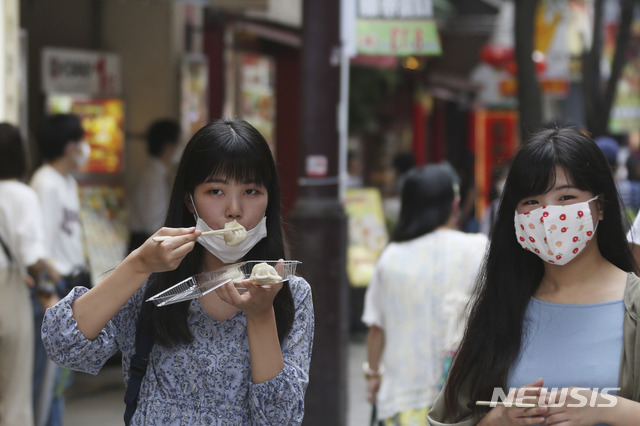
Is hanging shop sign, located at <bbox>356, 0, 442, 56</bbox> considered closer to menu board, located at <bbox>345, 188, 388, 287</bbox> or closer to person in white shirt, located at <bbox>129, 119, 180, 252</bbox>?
person in white shirt, located at <bbox>129, 119, 180, 252</bbox>

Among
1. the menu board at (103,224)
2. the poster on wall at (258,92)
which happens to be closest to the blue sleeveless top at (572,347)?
the menu board at (103,224)

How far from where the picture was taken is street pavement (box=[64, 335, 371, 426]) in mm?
8203

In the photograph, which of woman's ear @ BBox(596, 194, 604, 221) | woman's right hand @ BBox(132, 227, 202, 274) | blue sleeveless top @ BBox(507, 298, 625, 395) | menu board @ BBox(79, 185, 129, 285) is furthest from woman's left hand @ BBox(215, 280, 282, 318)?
menu board @ BBox(79, 185, 129, 285)

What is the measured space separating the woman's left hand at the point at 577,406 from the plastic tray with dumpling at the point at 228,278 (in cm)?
81

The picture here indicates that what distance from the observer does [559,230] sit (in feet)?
9.89

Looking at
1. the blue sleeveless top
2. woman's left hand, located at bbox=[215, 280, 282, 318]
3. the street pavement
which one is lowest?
the street pavement

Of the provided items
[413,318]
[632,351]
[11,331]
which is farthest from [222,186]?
[11,331]

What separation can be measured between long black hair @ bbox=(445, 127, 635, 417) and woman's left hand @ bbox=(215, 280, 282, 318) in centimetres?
74

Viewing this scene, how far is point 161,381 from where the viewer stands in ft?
9.55

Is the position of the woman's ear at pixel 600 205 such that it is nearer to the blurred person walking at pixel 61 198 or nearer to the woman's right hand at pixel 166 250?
the woman's right hand at pixel 166 250

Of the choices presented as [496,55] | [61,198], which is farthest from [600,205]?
[496,55]

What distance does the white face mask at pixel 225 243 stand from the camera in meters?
2.91

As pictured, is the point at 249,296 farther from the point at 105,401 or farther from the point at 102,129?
the point at 102,129

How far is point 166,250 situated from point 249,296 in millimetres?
249
